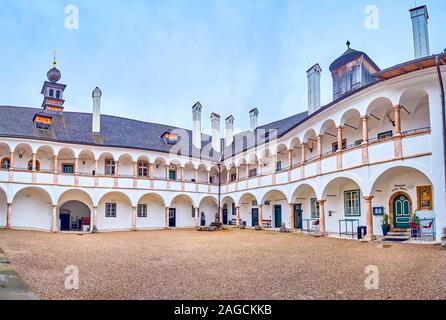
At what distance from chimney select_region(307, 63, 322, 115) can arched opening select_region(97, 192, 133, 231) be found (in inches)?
623

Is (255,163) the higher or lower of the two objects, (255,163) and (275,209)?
the higher

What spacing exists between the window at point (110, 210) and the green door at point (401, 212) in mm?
20189

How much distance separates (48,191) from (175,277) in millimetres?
19263

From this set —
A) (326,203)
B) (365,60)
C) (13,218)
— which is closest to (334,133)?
(326,203)

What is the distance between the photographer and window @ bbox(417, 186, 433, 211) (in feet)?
48.0

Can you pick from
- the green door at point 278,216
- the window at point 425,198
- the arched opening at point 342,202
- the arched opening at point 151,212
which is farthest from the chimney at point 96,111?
the window at point 425,198

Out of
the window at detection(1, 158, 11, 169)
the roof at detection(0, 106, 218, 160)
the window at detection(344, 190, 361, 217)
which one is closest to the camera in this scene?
the window at detection(344, 190, 361, 217)

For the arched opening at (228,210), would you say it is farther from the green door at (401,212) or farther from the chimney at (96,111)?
the green door at (401,212)

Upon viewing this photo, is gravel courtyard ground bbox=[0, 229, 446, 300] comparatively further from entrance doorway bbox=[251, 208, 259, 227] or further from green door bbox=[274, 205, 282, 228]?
entrance doorway bbox=[251, 208, 259, 227]

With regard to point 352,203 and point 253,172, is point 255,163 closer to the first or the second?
point 253,172

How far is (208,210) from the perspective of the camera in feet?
108

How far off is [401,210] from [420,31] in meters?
8.92

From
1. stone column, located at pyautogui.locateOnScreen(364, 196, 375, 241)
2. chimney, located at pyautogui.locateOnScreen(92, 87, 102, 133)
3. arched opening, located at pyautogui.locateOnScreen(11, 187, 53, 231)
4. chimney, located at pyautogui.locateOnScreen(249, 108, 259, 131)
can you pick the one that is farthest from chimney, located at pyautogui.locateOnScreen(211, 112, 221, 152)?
stone column, located at pyautogui.locateOnScreen(364, 196, 375, 241)

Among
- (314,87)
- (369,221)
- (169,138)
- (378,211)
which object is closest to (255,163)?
(314,87)
